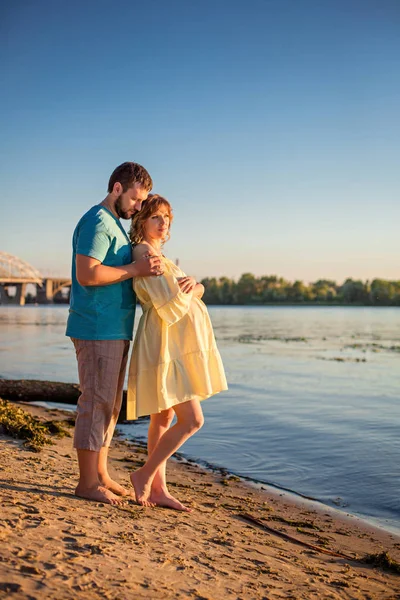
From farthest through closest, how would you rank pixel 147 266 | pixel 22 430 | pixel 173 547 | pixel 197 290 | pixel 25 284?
1. pixel 25 284
2. pixel 22 430
3. pixel 197 290
4. pixel 147 266
5. pixel 173 547

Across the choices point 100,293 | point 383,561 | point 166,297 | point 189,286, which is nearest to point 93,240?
point 100,293

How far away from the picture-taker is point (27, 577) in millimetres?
2629

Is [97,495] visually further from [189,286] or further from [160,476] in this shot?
[189,286]

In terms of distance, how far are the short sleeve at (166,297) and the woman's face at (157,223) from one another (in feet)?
1.14

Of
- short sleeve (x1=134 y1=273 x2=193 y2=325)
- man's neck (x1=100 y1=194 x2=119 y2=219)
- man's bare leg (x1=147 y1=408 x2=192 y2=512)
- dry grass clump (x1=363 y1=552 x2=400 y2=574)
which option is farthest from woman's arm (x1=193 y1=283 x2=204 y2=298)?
dry grass clump (x1=363 y1=552 x2=400 y2=574)

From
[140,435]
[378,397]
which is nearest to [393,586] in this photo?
[140,435]

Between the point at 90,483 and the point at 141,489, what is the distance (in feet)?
1.21

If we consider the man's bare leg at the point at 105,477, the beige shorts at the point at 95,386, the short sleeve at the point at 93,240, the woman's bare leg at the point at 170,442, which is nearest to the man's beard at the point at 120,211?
the short sleeve at the point at 93,240

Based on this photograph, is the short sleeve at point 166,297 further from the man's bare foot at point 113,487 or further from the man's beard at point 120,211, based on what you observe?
the man's bare foot at point 113,487

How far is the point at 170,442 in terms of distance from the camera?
4.24 metres

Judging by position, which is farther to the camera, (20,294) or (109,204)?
(20,294)

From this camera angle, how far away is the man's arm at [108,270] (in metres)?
3.93

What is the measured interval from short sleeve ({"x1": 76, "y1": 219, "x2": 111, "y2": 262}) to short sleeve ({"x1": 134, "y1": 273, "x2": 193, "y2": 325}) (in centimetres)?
34

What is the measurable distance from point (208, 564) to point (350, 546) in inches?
66.4
